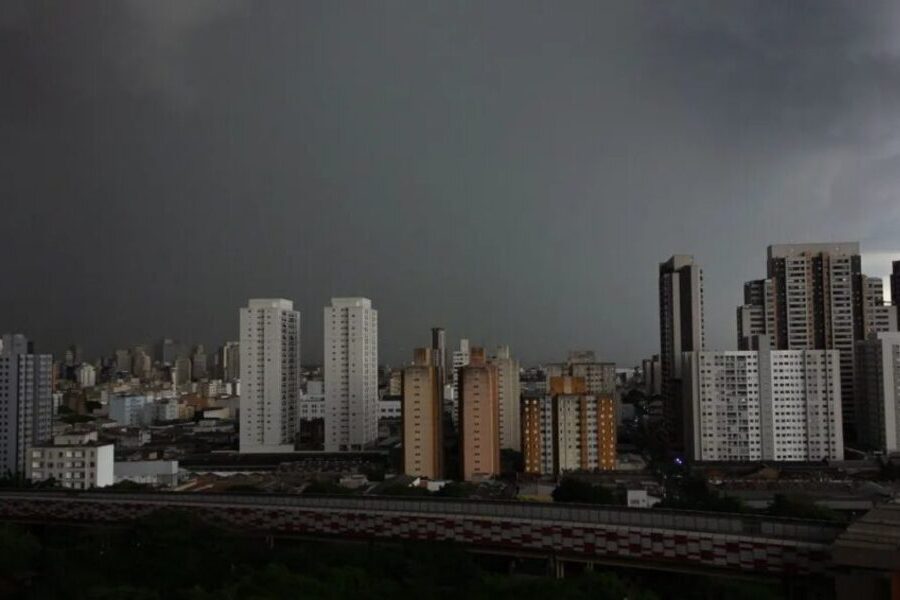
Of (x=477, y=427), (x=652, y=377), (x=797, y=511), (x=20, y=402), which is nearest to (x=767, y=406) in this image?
(x=477, y=427)

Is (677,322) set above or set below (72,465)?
above

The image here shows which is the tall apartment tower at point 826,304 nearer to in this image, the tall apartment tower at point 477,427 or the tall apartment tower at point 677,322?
the tall apartment tower at point 677,322

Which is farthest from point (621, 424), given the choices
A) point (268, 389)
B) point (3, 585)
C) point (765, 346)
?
point (3, 585)

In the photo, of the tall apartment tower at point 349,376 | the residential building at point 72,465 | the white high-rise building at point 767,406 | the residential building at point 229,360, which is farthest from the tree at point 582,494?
the residential building at point 229,360

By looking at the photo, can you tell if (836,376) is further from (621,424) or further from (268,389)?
→ (268,389)

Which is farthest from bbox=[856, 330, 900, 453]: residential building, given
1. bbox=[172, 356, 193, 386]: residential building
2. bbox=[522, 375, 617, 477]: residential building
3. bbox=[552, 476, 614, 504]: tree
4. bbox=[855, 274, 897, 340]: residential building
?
bbox=[172, 356, 193, 386]: residential building

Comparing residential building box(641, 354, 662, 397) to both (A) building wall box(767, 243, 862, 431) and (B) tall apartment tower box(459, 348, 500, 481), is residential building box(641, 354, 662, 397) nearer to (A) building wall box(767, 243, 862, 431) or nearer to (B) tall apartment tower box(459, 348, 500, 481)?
(A) building wall box(767, 243, 862, 431)

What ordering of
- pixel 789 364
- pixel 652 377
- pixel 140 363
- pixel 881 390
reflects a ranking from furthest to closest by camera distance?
pixel 140 363, pixel 652 377, pixel 881 390, pixel 789 364

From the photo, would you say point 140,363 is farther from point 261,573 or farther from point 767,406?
point 261,573

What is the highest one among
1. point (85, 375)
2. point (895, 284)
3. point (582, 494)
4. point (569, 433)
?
point (895, 284)
